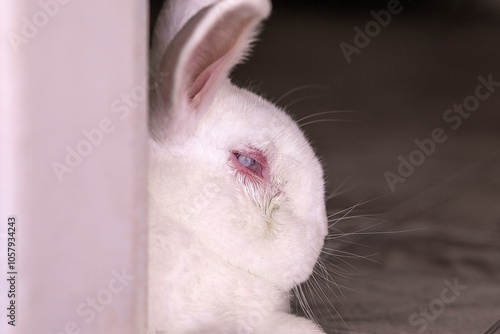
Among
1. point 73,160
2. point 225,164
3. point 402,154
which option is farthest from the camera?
point 402,154

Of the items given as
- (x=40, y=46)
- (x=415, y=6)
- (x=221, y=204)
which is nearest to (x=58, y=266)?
(x=40, y=46)

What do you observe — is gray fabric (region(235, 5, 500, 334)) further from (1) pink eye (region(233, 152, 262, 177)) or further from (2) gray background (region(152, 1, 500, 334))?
(1) pink eye (region(233, 152, 262, 177))

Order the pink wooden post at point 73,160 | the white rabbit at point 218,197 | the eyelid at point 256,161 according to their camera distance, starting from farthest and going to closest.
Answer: the eyelid at point 256,161 < the white rabbit at point 218,197 < the pink wooden post at point 73,160

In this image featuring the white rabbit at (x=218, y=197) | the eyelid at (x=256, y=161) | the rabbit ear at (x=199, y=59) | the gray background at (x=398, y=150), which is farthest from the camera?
the gray background at (x=398, y=150)

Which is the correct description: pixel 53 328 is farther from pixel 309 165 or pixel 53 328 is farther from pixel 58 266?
pixel 309 165

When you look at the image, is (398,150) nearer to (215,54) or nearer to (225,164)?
(225,164)

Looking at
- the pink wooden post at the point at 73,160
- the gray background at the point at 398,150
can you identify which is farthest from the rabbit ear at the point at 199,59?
the gray background at the point at 398,150

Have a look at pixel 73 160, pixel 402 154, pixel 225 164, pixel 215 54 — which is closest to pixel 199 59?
pixel 215 54

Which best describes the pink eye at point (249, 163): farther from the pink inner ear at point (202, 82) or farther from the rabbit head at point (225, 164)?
the pink inner ear at point (202, 82)
